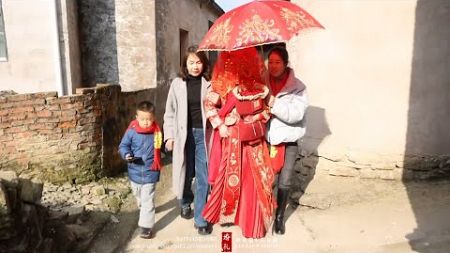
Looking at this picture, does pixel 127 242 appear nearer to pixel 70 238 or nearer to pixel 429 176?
pixel 70 238

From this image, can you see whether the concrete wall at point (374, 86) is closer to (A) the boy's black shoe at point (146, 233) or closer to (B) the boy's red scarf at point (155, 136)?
(B) the boy's red scarf at point (155, 136)

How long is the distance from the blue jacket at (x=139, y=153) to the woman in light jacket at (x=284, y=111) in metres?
1.07

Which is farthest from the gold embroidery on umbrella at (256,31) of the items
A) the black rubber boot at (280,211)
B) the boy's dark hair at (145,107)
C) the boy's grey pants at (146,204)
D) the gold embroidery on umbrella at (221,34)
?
the boy's grey pants at (146,204)

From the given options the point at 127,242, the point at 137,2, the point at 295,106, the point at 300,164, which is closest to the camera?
the point at 295,106

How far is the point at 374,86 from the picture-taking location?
4.28 meters

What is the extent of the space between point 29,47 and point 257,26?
5184mm

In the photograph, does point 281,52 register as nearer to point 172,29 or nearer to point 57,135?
point 57,135

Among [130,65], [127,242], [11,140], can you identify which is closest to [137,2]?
[130,65]

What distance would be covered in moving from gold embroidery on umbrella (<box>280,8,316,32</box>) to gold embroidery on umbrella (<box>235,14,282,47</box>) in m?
0.13

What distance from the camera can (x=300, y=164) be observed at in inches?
188

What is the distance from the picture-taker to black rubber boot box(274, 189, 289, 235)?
345 centimetres

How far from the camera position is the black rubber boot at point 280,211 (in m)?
3.45

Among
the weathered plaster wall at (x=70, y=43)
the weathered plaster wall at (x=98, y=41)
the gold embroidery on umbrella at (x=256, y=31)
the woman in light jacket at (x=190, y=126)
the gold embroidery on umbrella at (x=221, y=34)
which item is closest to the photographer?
the gold embroidery on umbrella at (x=256, y=31)

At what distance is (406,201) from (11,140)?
4.45 meters
